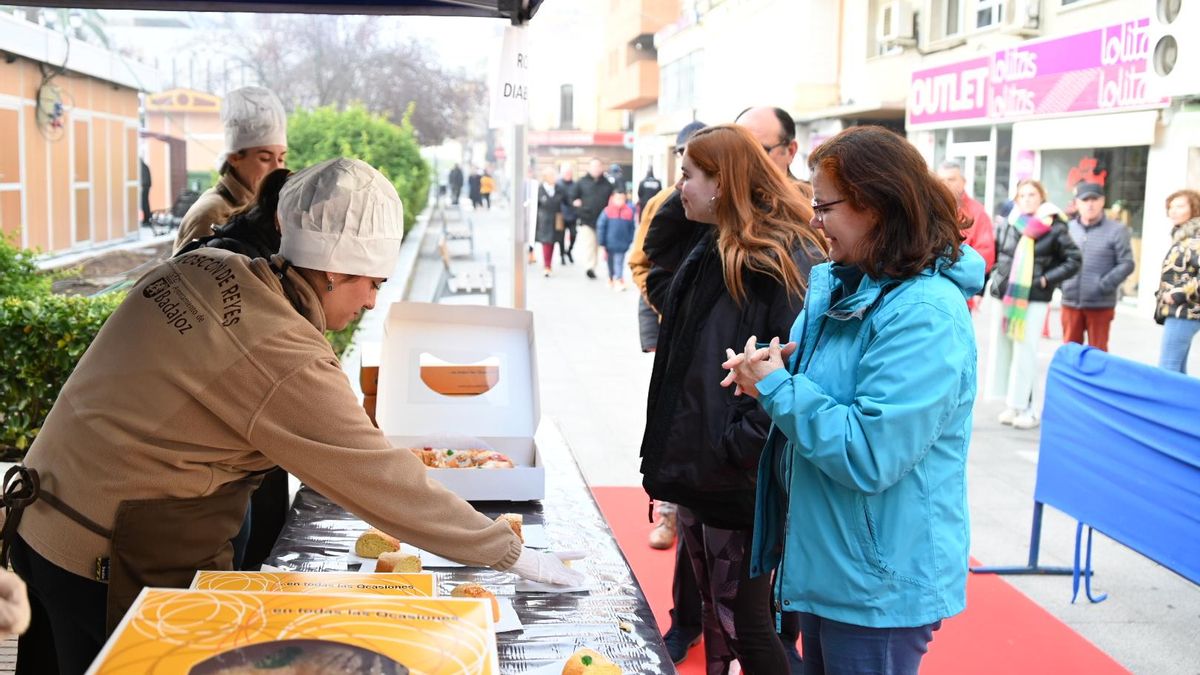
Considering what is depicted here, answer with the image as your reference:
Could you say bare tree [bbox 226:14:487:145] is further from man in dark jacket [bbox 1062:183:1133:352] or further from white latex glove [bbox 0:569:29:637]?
white latex glove [bbox 0:569:29:637]

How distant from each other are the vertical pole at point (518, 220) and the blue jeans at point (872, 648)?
2.65 metres

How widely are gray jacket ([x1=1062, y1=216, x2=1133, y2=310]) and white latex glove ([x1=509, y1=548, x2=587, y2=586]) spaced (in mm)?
6886

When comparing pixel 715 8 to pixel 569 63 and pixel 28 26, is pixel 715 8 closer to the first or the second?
pixel 28 26

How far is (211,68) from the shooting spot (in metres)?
34.3

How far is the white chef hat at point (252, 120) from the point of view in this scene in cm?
373

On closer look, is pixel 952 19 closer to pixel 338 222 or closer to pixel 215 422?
pixel 338 222

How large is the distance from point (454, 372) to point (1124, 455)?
8.23ft

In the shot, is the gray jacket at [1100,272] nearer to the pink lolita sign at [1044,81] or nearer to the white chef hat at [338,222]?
the pink lolita sign at [1044,81]

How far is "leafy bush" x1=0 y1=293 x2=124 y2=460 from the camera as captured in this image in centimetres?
488

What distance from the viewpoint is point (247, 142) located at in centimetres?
375

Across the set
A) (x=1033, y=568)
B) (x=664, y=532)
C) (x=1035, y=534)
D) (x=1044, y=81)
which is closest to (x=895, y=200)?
(x=664, y=532)

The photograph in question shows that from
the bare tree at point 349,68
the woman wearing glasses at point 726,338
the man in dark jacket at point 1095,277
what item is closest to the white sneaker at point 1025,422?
the man in dark jacket at point 1095,277

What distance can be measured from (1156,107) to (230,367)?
1453 centimetres

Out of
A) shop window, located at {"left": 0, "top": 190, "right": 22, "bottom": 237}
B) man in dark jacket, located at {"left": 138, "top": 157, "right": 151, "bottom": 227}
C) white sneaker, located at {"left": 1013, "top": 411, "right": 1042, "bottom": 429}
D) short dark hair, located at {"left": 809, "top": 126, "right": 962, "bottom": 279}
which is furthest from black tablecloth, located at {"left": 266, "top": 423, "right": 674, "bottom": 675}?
man in dark jacket, located at {"left": 138, "top": 157, "right": 151, "bottom": 227}
